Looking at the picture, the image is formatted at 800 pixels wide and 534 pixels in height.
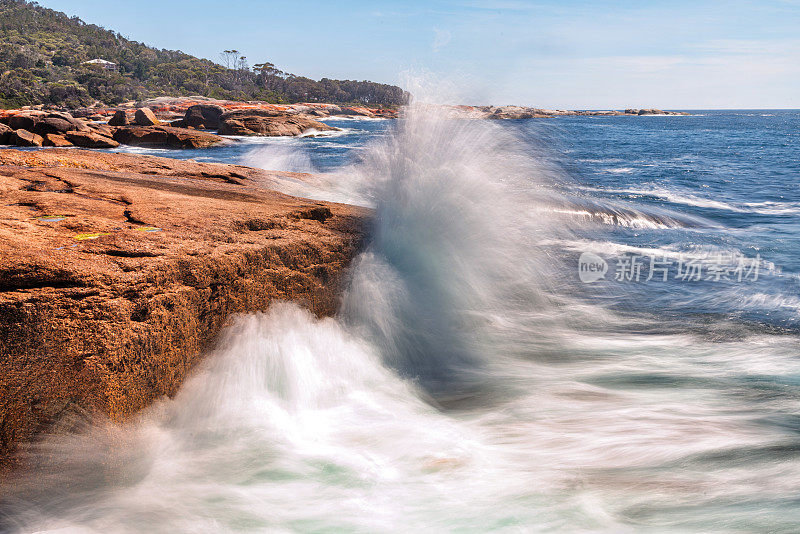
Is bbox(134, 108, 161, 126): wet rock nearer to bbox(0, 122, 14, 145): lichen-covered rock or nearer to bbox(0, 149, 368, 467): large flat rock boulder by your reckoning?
bbox(0, 122, 14, 145): lichen-covered rock

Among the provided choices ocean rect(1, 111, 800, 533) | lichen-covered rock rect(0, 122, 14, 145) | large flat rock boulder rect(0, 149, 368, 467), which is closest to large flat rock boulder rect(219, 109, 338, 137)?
lichen-covered rock rect(0, 122, 14, 145)

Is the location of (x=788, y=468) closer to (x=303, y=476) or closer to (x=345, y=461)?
(x=345, y=461)

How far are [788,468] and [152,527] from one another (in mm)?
3695

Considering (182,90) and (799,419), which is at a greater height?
(182,90)

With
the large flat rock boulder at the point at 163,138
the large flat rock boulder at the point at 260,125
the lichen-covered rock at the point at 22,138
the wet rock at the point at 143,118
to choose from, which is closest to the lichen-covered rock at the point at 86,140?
the lichen-covered rock at the point at 22,138

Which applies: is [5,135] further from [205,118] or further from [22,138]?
[205,118]

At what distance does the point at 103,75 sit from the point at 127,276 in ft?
279

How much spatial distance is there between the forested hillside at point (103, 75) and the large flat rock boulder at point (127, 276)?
179 ft

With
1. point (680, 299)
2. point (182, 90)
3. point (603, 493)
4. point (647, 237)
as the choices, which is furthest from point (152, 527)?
point (182, 90)

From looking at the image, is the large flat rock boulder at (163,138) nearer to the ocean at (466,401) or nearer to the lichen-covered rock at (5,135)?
the lichen-covered rock at (5,135)

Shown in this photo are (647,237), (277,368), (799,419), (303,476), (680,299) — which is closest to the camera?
(303,476)

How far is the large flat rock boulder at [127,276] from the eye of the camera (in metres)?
2.42

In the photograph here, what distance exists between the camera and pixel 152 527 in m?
2.43

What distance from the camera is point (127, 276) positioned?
2787mm
